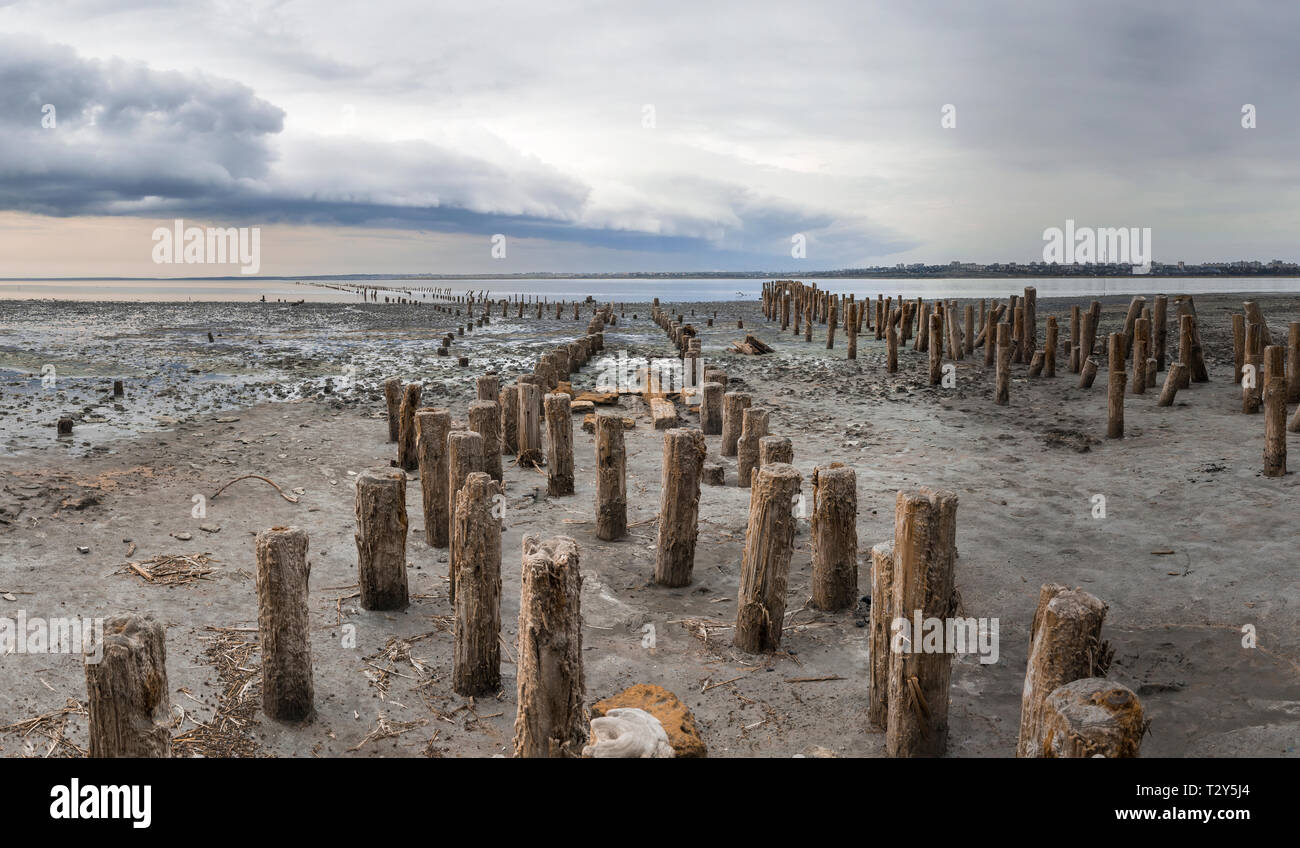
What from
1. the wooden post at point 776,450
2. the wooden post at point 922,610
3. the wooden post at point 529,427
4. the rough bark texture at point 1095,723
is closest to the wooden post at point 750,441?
the wooden post at point 776,450

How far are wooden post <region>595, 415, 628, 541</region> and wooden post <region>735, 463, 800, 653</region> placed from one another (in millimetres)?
2776

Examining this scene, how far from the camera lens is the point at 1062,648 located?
4.12m

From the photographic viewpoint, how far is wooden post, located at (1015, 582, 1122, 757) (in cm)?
409

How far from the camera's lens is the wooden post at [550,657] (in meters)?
4.59

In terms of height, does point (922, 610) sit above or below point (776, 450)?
below

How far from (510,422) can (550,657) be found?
8.59 m

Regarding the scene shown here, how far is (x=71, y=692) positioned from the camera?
5523mm

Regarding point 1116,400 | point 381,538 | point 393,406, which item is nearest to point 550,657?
point 381,538

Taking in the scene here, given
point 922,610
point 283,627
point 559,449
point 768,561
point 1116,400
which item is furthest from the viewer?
point 1116,400

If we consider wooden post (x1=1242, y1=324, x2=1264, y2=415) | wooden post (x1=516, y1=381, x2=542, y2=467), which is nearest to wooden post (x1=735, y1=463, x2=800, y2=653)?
wooden post (x1=516, y1=381, x2=542, y2=467)

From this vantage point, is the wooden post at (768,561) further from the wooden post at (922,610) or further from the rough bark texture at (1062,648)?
the rough bark texture at (1062,648)

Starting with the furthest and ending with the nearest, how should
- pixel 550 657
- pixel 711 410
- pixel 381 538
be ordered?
pixel 711 410, pixel 381 538, pixel 550 657

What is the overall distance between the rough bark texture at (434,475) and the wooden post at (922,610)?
5.40 meters

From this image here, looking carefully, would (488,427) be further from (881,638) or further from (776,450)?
(881,638)
